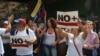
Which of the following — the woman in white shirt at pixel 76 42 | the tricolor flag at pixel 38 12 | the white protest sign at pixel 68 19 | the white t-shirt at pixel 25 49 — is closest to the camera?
the woman in white shirt at pixel 76 42

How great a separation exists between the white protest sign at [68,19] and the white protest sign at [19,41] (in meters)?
1.05

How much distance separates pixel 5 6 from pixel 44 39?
632 centimetres

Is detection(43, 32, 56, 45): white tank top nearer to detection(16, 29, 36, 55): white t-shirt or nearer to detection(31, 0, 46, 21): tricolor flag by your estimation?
detection(16, 29, 36, 55): white t-shirt

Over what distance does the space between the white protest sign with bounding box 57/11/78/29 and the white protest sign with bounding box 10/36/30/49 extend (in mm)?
1053

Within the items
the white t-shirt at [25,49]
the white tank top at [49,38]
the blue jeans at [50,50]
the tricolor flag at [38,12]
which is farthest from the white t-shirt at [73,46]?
the tricolor flag at [38,12]

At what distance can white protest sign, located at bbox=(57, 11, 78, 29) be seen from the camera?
11.0 m

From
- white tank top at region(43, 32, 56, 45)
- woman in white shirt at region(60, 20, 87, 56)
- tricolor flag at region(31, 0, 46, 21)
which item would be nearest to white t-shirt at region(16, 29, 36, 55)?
white tank top at region(43, 32, 56, 45)

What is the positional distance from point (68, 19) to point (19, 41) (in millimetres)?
1548

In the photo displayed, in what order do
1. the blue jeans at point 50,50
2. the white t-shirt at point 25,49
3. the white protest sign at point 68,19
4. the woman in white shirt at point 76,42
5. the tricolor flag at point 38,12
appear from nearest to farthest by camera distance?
the woman in white shirt at point 76,42 < the white protest sign at point 68,19 < the white t-shirt at point 25,49 < the blue jeans at point 50,50 < the tricolor flag at point 38,12

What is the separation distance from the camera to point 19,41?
11898 mm

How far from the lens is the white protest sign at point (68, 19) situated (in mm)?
11023

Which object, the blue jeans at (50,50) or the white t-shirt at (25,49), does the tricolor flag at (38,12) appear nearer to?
the blue jeans at (50,50)

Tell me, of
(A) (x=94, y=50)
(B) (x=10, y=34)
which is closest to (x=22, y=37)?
(B) (x=10, y=34)

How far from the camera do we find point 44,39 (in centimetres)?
1298
